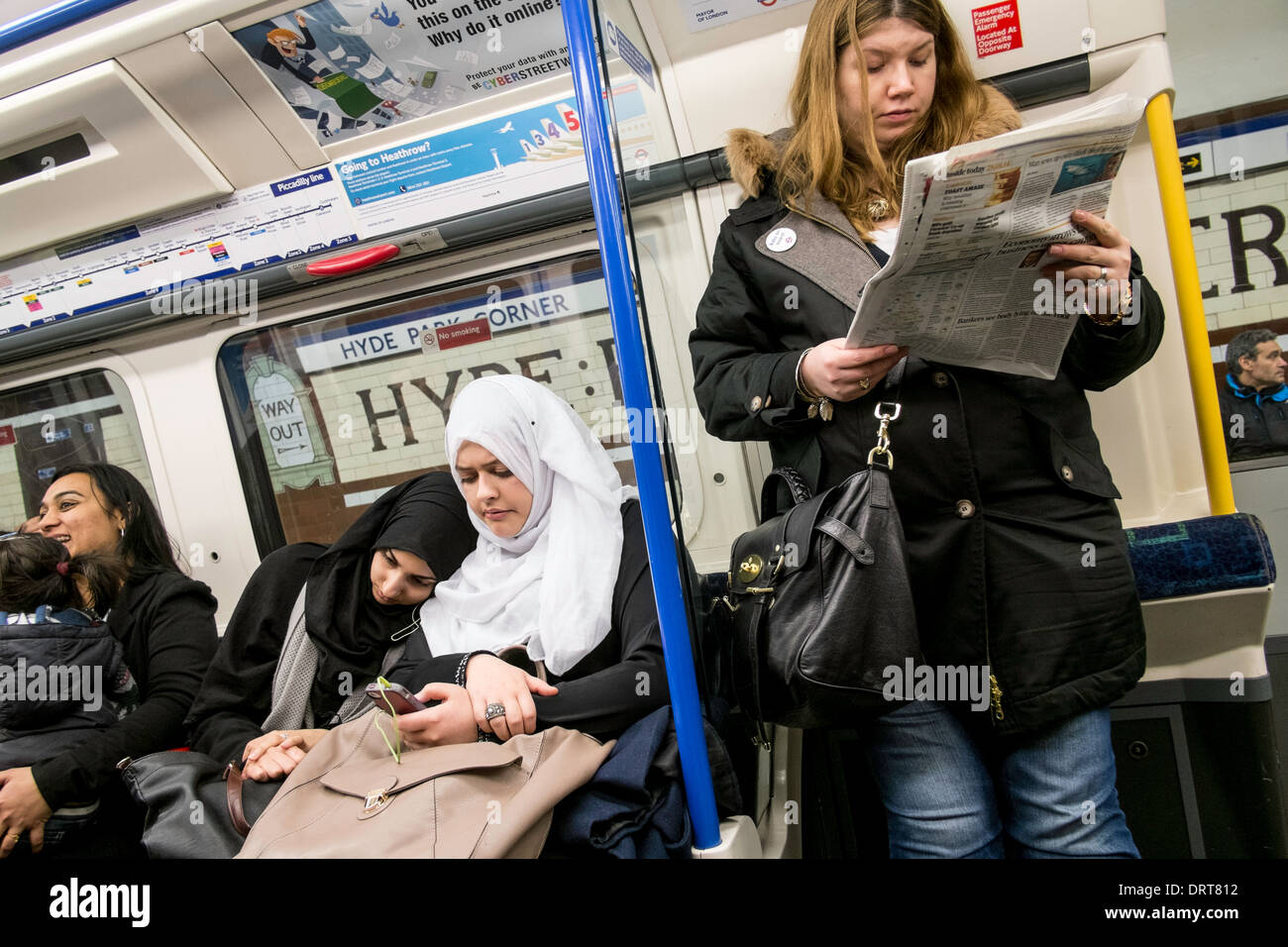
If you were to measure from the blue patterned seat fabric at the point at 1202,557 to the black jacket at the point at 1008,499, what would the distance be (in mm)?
405

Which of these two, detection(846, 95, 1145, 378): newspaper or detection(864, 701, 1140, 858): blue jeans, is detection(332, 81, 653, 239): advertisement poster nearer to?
detection(846, 95, 1145, 378): newspaper

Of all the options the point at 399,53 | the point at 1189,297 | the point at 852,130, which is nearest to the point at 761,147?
the point at 852,130

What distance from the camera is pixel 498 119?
2.56m

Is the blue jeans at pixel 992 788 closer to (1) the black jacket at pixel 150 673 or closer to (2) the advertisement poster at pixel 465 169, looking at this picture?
(2) the advertisement poster at pixel 465 169

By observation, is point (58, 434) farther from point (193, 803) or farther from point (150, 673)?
point (193, 803)

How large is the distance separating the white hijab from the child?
3.31ft

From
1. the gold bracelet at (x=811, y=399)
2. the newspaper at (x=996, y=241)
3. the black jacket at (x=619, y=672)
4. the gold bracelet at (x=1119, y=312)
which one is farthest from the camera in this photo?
the black jacket at (x=619, y=672)

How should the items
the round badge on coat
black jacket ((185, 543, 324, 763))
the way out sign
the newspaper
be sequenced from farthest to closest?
the way out sign → black jacket ((185, 543, 324, 763)) → the round badge on coat → the newspaper

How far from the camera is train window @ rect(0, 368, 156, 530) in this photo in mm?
3270

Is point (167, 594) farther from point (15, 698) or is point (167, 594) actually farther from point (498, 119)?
point (498, 119)

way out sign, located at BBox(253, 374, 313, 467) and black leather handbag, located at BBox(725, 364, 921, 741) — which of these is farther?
way out sign, located at BBox(253, 374, 313, 467)

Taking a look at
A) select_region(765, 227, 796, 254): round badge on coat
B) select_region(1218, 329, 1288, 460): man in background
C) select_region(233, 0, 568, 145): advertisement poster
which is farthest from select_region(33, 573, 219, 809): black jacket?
select_region(1218, 329, 1288, 460): man in background

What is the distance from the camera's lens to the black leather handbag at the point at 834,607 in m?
1.42

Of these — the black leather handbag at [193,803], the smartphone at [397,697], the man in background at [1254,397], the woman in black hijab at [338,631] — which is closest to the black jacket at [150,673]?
the woman in black hijab at [338,631]
